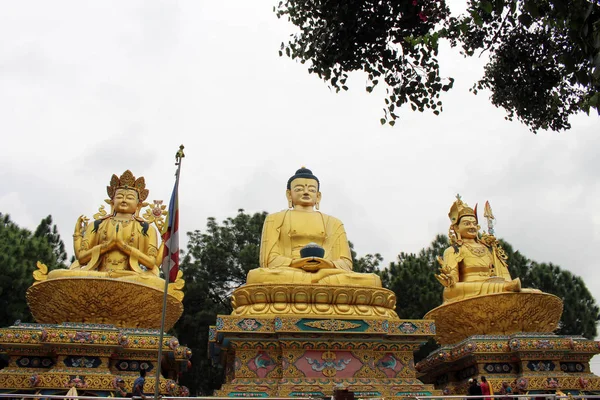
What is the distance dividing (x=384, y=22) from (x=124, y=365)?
258 inches

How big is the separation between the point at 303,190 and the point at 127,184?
3.57m

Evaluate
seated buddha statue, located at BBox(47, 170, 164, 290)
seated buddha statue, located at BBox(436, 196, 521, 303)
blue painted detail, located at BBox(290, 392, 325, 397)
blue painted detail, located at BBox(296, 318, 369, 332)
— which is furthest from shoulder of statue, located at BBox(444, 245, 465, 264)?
seated buddha statue, located at BBox(47, 170, 164, 290)

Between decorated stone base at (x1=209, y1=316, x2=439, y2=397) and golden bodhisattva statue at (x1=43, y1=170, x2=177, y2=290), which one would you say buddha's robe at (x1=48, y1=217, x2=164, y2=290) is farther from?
decorated stone base at (x1=209, y1=316, x2=439, y2=397)

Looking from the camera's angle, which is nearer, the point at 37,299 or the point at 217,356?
the point at 37,299

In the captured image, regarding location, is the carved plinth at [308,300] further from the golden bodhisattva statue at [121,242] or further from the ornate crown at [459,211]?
the ornate crown at [459,211]

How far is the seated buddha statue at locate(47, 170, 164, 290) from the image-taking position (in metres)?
10.5

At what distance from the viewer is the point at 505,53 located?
7.39 meters

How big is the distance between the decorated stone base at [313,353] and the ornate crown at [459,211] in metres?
4.13

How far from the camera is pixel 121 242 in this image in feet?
35.9

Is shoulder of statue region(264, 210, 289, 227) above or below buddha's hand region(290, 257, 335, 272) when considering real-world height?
above

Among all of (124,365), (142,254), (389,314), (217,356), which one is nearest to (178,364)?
(217,356)

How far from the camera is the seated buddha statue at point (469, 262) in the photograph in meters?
11.3

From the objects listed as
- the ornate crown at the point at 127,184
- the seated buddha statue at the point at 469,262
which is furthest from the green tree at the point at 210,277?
the seated buddha statue at the point at 469,262

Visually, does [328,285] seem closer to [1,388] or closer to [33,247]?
[1,388]
